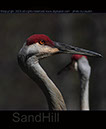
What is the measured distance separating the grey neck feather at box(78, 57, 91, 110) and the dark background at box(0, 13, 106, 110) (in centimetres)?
177

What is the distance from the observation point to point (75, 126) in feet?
8.46

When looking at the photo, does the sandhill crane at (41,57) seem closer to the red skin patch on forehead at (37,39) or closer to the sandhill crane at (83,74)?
the red skin patch on forehead at (37,39)

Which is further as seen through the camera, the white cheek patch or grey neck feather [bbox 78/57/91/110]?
grey neck feather [bbox 78/57/91/110]

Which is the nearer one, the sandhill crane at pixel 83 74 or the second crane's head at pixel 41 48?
the second crane's head at pixel 41 48

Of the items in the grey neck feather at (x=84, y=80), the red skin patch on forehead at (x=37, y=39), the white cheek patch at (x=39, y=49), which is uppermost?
the red skin patch on forehead at (x=37, y=39)

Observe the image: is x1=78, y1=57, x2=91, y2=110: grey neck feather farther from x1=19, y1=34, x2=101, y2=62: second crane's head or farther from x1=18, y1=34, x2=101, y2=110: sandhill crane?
x1=19, y1=34, x2=101, y2=62: second crane's head

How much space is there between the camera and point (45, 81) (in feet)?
7.21

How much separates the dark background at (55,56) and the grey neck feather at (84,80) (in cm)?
177

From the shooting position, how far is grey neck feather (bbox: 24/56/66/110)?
7.12ft

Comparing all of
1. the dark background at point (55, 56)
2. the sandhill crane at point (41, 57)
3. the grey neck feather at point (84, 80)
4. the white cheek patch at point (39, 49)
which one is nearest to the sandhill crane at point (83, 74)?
the grey neck feather at point (84, 80)

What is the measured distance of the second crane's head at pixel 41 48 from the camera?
7.14 feet

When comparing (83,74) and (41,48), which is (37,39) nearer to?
(41,48)

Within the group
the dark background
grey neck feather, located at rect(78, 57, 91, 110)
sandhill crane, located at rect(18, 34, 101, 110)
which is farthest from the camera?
the dark background

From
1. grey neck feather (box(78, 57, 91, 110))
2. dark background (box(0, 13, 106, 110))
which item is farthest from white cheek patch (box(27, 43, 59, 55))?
dark background (box(0, 13, 106, 110))
